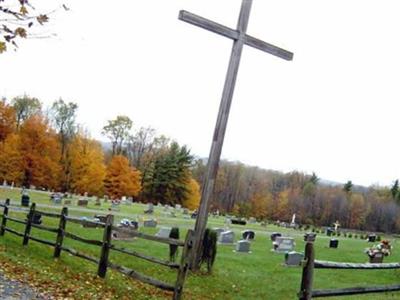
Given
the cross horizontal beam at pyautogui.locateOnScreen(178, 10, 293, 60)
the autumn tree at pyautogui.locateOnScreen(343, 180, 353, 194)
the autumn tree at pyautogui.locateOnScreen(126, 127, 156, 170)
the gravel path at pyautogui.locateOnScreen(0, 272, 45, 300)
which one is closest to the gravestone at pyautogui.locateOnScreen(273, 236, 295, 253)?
→ the cross horizontal beam at pyautogui.locateOnScreen(178, 10, 293, 60)

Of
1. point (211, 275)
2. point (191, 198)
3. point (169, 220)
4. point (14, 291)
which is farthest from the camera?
point (191, 198)

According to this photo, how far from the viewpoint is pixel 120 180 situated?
218 ft

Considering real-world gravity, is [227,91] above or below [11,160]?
above

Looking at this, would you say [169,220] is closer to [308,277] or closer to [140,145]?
[308,277]

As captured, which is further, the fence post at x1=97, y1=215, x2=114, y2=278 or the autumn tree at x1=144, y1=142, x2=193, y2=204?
the autumn tree at x1=144, y1=142, x2=193, y2=204

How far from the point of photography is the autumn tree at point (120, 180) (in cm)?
6594

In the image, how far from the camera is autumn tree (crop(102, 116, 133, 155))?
78.2 m

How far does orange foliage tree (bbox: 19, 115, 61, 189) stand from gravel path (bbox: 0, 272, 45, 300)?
51.4 metres

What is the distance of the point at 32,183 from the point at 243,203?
1913 inches

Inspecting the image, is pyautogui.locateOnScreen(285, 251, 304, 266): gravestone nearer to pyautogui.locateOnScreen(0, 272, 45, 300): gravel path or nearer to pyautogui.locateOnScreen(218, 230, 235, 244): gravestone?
pyautogui.locateOnScreen(218, 230, 235, 244): gravestone

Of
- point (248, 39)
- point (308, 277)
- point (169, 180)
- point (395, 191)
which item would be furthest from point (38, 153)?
point (395, 191)

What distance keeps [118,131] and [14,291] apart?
237 feet

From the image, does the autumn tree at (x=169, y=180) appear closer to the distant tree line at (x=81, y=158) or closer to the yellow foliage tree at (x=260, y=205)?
the distant tree line at (x=81, y=158)

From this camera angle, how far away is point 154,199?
72500 millimetres
